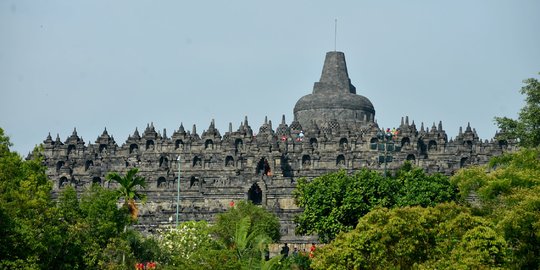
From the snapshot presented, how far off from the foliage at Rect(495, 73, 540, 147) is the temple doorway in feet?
103

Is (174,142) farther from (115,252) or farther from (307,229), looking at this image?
(115,252)

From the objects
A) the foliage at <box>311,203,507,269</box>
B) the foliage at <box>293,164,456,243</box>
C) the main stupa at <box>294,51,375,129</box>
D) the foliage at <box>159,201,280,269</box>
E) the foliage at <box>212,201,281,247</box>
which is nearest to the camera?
the foliage at <box>311,203,507,269</box>

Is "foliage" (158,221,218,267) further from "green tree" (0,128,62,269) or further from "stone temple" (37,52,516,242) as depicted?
"stone temple" (37,52,516,242)

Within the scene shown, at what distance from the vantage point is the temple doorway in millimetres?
116681

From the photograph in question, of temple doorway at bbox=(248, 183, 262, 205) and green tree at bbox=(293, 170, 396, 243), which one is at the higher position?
temple doorway at bbox=(248, 183, 262, 205)

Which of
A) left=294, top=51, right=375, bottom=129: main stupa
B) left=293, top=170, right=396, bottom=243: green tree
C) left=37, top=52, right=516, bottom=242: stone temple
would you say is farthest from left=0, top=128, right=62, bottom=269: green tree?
left=294, top=51, right=375, bottom=129: main stupa

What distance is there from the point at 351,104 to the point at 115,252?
2981 inches

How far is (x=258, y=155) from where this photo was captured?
12562 centimetres

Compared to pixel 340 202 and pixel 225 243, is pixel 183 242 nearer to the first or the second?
pixel 225 243

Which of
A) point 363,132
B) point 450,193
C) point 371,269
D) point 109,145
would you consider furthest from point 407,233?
point 109,145

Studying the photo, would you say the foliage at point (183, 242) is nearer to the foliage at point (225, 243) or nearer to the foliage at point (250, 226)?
the foliage at point (225, 243)

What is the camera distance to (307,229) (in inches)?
3681

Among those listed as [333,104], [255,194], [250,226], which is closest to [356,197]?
[250,226]

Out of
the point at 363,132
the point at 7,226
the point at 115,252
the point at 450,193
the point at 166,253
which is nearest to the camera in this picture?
the point at 7,226
